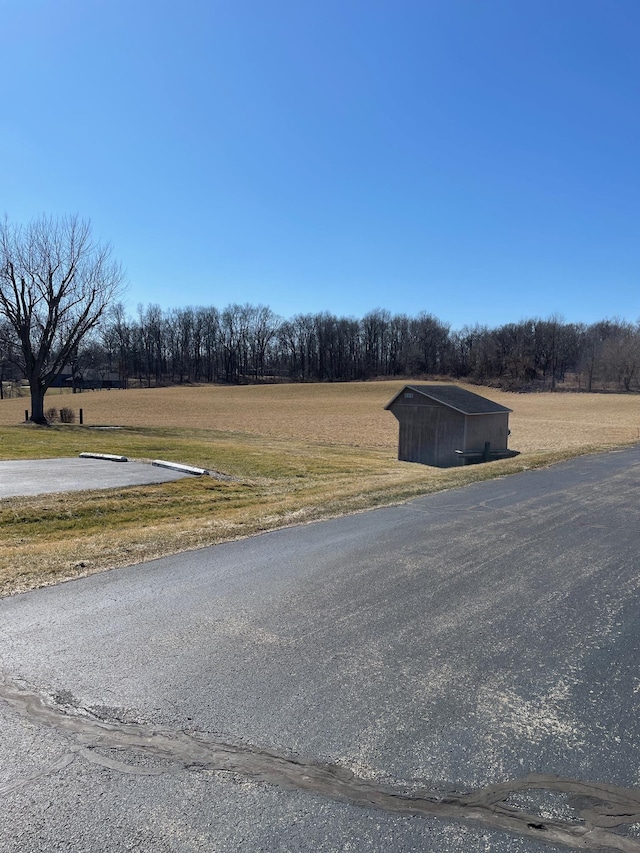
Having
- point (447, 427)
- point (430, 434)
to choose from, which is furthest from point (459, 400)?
point (430, 434)

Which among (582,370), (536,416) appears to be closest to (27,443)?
(536,416)

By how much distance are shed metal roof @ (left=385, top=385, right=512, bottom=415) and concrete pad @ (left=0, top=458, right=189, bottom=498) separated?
12.7 m

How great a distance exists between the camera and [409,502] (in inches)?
395

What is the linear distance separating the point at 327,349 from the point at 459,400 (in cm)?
8891

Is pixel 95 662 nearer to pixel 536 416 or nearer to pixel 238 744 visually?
pixel 238 744

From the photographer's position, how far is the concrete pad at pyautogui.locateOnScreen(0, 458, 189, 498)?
36.0ft

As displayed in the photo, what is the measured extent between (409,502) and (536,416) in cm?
4438

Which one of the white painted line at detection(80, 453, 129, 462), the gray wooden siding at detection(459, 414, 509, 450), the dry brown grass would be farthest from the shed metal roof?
the white painted line at detection(80, 453, 129, 462)

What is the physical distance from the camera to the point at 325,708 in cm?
338

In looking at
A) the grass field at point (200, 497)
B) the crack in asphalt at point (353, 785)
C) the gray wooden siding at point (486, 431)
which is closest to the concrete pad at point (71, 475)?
the grass field at point (200, 497)

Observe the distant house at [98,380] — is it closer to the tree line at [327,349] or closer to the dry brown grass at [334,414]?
the tree line at [327,349]

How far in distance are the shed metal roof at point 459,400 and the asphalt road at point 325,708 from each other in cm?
1678

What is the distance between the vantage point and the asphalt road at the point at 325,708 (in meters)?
2.51

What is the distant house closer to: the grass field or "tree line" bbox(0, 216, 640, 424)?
"tree line" bbox(0, 216, 640, 424)
